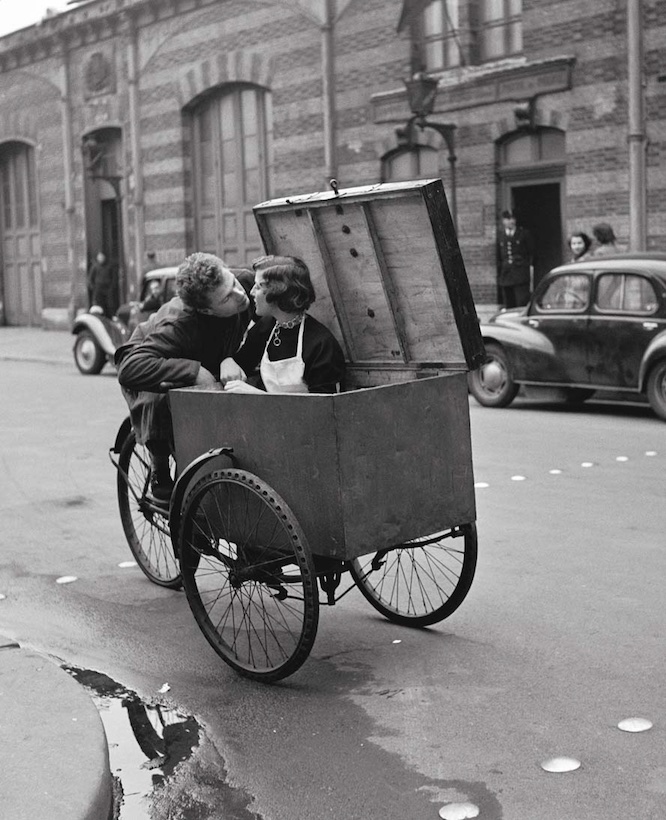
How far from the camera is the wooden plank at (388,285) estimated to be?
4945 mm

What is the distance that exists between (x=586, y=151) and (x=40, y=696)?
48.0 ft

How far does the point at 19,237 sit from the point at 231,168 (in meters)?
8.87

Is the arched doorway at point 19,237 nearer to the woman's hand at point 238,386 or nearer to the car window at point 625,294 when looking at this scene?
the car window at point 625,294

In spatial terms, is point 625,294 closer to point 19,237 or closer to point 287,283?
point 287,283

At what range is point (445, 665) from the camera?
4.62 meters

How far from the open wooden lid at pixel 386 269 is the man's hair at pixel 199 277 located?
410mm

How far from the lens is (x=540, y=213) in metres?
19.6

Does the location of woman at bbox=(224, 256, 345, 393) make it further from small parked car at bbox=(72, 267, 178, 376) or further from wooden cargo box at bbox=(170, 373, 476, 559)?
small parked car at bbox=(72, 267, 178, 376)

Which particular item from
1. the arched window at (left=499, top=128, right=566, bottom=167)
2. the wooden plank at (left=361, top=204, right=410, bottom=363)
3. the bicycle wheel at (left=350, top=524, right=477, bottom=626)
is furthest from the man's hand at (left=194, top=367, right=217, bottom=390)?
the arched window at (left=499, top=128, right=566, bottom=167)

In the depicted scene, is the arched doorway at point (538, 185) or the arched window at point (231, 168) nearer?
the arched doorway at point (538, 185)

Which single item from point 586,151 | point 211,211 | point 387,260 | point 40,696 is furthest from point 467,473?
point 211,211

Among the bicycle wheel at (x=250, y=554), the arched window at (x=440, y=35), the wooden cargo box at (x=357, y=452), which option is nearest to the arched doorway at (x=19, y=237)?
the arched window at (x=440, y=35)

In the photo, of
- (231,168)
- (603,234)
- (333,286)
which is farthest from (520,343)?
(231,168)

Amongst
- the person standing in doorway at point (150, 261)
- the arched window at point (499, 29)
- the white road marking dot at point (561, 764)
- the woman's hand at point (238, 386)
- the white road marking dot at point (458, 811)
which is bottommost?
the white road marking dot at point (458, 811)
